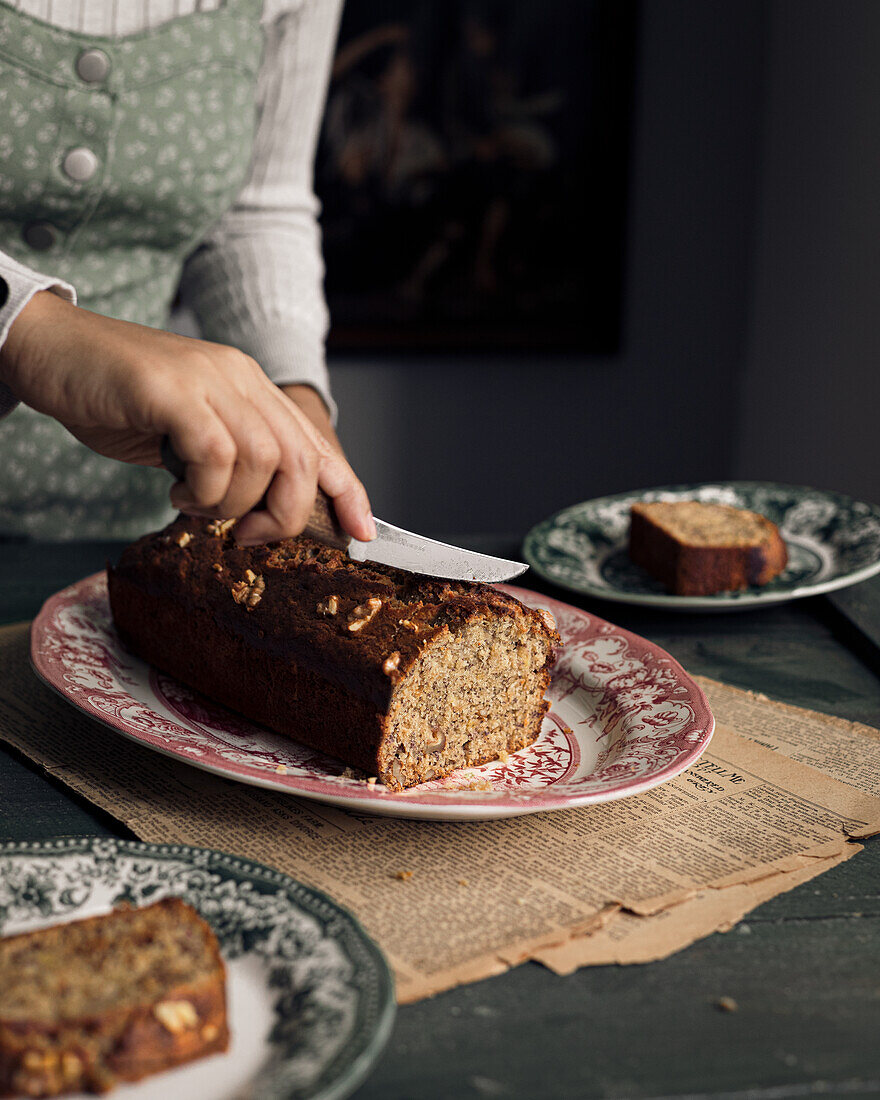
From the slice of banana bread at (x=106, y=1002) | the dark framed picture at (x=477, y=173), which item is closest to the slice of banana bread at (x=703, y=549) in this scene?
the slice of banana bread at (x=106, y=1002)

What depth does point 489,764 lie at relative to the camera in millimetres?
1300

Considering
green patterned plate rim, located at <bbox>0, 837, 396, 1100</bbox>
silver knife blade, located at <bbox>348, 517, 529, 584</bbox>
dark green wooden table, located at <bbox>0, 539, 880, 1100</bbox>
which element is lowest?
dark green wooden table, located at <bbox>0, 539, 880, 1100</bbox>

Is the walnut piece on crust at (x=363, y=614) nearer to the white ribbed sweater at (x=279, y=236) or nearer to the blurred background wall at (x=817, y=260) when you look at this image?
the white ribbed sweater at (x=279, y=236)

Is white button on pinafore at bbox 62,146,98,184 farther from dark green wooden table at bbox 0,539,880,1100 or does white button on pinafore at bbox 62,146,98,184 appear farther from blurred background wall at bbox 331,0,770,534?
blurred background wall at bbox 331,0,770,534

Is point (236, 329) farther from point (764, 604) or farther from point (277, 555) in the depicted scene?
point (764, 604)

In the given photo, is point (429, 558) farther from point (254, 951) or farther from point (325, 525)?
point (254, 951)

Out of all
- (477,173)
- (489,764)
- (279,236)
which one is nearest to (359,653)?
(489,764)

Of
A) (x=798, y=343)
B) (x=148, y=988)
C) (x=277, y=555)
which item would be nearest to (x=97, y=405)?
(x=277, y=555)

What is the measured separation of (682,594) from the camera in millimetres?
1874

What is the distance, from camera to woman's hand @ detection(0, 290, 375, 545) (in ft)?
3.50

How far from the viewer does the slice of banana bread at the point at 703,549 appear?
1.88 meters

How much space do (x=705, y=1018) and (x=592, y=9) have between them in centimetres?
424

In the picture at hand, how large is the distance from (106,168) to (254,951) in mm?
1515

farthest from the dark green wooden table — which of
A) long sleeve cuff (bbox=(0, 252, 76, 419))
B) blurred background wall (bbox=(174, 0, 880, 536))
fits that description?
blurred background wall (bbox=(174, 0, 880, 536))
